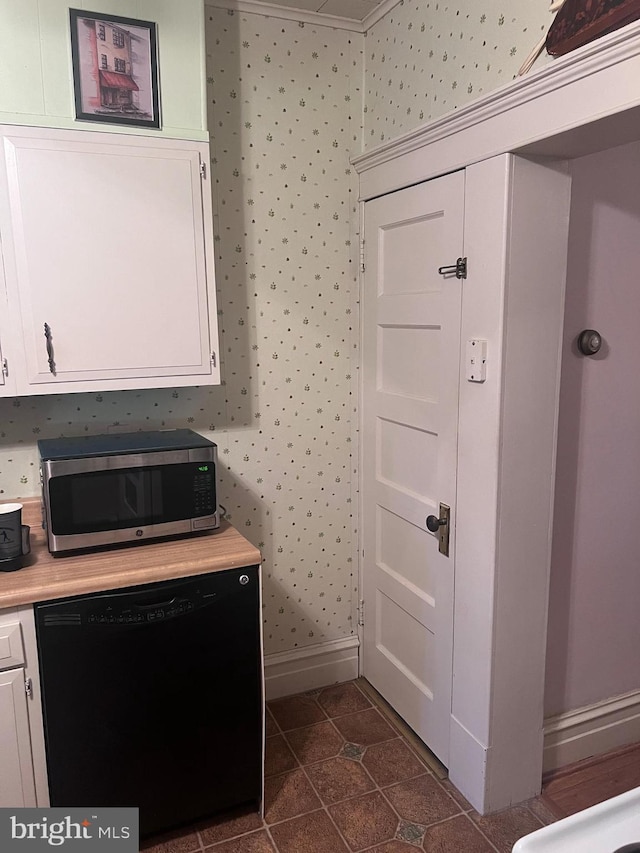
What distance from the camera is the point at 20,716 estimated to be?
1.73 metres

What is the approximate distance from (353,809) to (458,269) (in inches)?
66.9

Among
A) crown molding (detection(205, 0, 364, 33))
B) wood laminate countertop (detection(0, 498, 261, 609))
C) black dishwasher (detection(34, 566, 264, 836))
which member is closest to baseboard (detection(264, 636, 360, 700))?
black dishwasher (detection(34, 566, 264, 836))

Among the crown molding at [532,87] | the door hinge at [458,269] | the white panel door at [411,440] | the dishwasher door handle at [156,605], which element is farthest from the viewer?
the white panel door at [411,440]

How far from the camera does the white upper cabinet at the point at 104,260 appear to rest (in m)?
1.84

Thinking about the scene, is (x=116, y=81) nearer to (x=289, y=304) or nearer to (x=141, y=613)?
(x=289, y=304)

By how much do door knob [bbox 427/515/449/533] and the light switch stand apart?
0.48 m

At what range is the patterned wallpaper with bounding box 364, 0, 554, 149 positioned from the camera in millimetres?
1735

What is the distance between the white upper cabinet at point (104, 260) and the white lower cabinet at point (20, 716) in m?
0.67

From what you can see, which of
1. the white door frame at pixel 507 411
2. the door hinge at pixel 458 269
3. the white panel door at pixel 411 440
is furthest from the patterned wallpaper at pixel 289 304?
the door hinge at pixel 458 269

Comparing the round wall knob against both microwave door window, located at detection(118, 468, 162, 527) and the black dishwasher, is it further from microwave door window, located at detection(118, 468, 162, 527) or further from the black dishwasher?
microwave door window, located at detection(118, 468, 162, 527)

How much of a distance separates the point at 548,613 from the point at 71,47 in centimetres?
219

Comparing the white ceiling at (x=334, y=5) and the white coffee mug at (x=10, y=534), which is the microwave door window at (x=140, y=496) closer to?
the white coffee mug at (x=10, y=534)

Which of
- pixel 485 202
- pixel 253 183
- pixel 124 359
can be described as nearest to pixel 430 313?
pixel 485 202

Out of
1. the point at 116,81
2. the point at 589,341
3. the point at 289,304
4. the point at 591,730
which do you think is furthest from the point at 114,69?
the point at 591,730
